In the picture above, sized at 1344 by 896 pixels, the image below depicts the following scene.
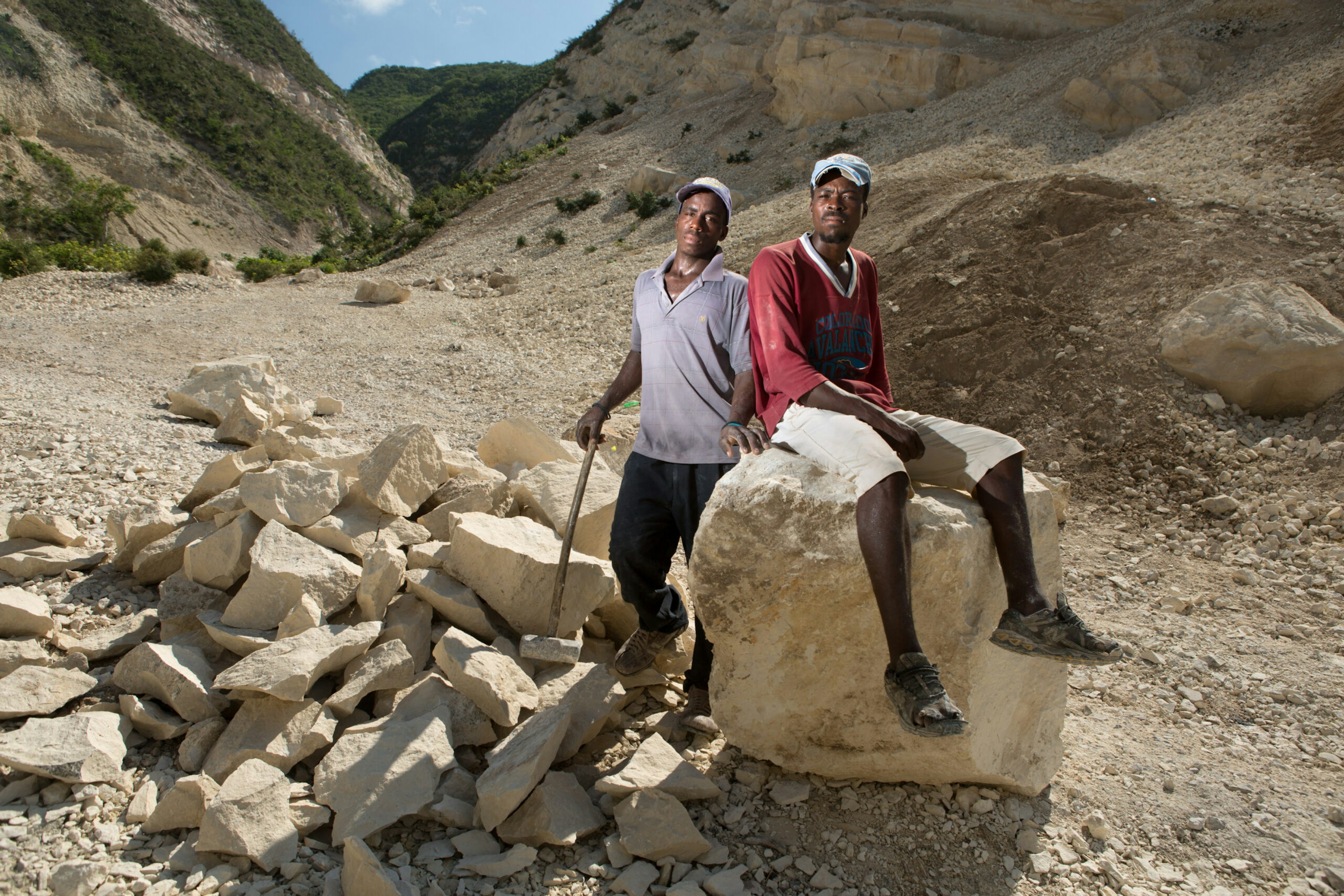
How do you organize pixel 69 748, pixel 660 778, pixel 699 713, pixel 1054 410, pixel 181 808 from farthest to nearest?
1. pixel 1054 410
2. pixel 699 713
3. pixel 660 778
4. pixel 69 748
5. pixel 181 808

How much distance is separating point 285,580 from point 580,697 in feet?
3.89

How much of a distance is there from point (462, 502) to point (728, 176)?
54.7ft

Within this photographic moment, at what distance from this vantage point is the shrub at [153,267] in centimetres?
1244

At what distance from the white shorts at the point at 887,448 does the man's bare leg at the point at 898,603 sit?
56 millimetres

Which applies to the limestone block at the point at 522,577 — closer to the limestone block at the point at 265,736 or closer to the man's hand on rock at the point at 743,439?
the limestone block at the point at 265,736

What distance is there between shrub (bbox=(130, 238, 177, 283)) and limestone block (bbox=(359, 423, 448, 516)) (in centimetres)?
1133

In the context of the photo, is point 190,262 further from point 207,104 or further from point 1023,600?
point 207,104

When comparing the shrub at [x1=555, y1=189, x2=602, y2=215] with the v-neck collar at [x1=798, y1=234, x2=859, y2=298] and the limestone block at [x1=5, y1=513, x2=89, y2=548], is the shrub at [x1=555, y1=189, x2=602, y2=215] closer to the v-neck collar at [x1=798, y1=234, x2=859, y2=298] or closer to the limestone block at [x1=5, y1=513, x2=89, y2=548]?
the limestone block at [x1=5, y1=513, x2=89, y2=548]

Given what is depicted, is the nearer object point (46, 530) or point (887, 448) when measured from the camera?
point (887, 448)

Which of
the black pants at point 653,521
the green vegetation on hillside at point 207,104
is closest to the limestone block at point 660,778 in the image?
the black pants at point 653,521

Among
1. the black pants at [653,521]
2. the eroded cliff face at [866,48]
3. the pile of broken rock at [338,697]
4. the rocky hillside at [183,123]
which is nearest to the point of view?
the pile of broken rock at [338,697]

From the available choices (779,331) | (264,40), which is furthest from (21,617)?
(264,40)

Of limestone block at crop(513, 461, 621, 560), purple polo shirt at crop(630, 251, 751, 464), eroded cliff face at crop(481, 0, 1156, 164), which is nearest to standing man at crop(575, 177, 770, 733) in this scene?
purple polo shirt at crop(630, 251, 751, 464)

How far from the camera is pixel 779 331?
234 centimetres
